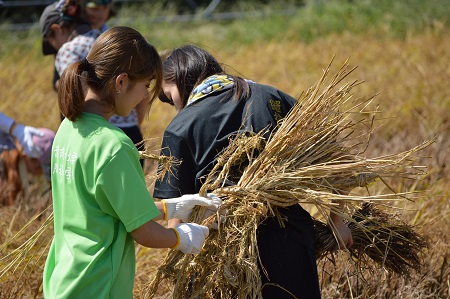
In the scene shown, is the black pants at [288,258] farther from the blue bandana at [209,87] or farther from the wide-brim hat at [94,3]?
the wide-brim hat at [94,3]

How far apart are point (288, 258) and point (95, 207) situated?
24.1 inches

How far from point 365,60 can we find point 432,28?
5.59 ft

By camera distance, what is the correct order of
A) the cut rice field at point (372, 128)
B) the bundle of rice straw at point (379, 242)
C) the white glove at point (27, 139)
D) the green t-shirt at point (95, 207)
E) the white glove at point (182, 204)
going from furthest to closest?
1. the white glove at point (27, 139)
2. the cut rice field at point (372, 128)
3. the bundle of rice straw at point (379, 242)
4. the white glove at point (182, 204)
5. the green t-shirt at point (95, 207)

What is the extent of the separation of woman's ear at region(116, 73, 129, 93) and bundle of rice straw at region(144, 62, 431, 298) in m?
0.38

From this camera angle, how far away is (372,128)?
95.6 inches

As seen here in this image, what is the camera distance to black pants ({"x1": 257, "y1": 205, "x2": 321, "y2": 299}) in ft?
7.20

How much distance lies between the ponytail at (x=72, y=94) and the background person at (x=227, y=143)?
362mm

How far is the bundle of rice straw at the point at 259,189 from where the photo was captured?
218cm

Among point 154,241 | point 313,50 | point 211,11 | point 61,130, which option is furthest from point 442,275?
point 211,11

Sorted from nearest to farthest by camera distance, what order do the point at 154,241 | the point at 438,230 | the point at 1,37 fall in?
the point at 154,241, the point at 438,230, the point at 1,37

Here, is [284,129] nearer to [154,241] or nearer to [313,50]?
[154,241]

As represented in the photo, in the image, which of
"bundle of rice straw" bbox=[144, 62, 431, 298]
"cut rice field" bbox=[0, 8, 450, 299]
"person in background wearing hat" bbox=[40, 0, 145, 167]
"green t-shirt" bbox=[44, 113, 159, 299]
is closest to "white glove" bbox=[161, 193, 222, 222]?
"bundle of rice straw" bbox=[144, 62, 431, 298]

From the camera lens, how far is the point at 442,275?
3.16m

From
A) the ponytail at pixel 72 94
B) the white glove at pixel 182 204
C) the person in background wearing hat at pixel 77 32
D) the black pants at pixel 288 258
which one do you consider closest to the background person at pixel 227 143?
the black pants at pixel 288 258
